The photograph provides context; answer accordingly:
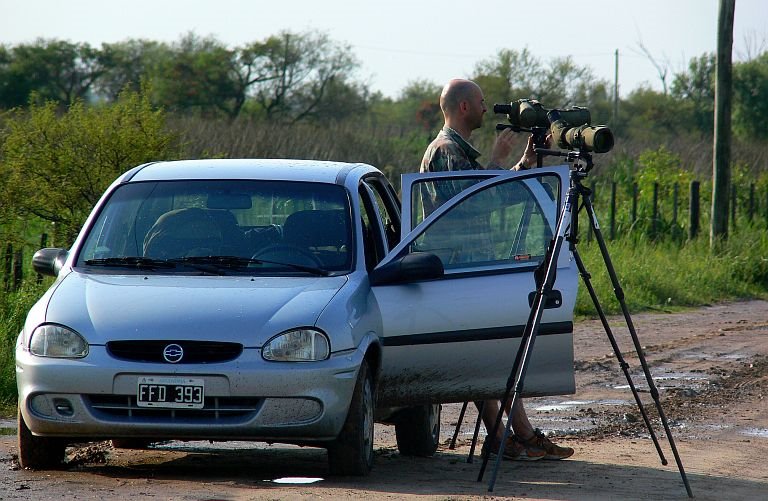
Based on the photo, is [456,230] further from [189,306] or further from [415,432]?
[189,306]

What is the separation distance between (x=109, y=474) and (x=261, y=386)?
1.05m

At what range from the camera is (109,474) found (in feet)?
22.5

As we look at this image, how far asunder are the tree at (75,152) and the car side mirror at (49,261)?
4732mm

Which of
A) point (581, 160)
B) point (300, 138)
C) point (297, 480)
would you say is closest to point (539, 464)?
point (297, 480)

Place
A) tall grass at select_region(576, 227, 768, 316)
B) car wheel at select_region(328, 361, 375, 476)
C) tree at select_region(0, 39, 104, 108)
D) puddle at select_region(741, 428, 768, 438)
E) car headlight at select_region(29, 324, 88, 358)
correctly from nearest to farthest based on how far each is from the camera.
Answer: car headlight at select_region(29, 324, 88, 358), car wheel at select_region(328, 361, 375, 476), puddle at select_region(741, 428, 768, 438), tall grass at select_region(576, 227, 768, 316), tree at select_region(0, 39, 104, 108)

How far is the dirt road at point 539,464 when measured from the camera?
644 cm

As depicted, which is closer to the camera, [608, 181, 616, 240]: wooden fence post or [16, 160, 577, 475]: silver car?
[16, 160, 577, 475]: silver car

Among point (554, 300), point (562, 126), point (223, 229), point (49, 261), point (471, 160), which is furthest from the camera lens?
point (471, 160)

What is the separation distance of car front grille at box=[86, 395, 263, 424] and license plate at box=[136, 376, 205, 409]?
0.16 ft

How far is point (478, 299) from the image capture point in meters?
7.18

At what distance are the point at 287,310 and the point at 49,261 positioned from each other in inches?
66.0

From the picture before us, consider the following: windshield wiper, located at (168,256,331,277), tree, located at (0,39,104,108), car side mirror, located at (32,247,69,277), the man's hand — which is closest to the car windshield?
windshield wiper, located at (168,256,331,277)

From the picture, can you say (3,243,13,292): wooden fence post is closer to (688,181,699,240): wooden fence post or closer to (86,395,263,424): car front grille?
(86,395,263,424): car front grille

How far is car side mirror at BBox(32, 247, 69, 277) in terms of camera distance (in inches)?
293
